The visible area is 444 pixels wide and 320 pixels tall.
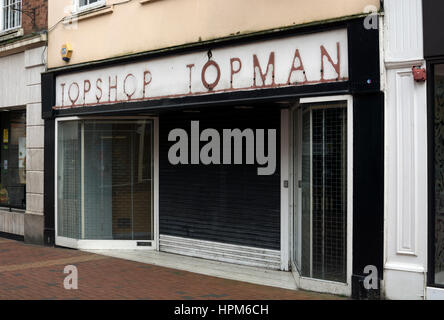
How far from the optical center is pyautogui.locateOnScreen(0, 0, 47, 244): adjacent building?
1152 cm

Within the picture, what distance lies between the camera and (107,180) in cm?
1084

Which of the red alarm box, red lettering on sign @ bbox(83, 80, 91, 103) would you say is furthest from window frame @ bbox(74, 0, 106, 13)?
the red alarm box

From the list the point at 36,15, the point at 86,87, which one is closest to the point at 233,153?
the point at 86,87

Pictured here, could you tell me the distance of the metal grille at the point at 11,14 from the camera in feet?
40.6

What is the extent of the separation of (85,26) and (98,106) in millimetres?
1632

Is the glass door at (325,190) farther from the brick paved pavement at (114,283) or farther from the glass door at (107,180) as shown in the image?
the glass door at (107,180)

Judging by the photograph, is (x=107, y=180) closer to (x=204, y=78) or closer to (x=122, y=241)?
(x=122, y=241)

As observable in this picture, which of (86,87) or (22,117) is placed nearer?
(86,87)

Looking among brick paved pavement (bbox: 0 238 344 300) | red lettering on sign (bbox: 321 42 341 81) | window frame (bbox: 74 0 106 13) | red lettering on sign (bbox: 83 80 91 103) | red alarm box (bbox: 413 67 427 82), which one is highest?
window frame (bbox: 74 0 106 13)

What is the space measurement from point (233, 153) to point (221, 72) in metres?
1.55

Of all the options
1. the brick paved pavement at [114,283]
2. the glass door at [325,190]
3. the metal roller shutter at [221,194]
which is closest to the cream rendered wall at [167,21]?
the glass door at [325,190]

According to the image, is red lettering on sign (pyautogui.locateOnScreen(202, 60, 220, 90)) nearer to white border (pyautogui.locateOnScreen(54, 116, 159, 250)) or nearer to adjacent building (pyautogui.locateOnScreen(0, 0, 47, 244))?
white border (pyautogui.locateOnScreen(54, 116, 159, 250))

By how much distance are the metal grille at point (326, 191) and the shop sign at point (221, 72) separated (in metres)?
0.53

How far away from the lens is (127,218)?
10.7 m
